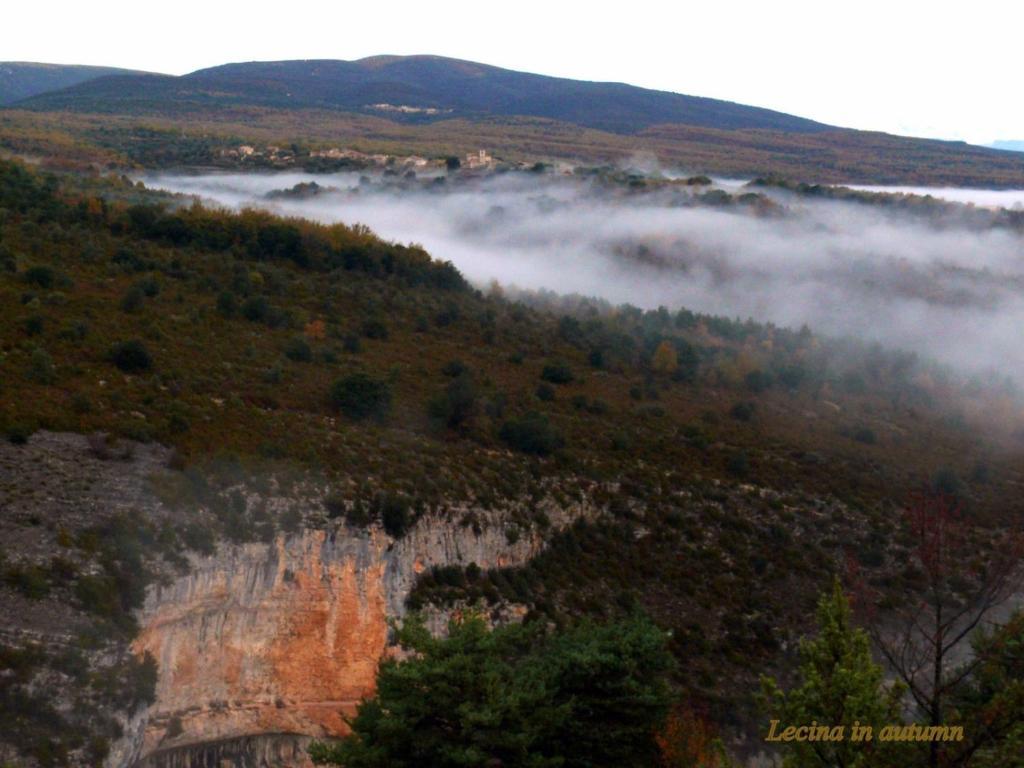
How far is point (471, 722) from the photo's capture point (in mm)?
9672

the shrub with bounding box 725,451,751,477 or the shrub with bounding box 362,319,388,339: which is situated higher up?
the shrub with bounding box 362,319,388,339

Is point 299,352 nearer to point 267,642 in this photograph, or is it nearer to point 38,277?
point 38,277

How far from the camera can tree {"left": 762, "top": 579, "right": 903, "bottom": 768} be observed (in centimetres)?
754

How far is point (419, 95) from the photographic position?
114m

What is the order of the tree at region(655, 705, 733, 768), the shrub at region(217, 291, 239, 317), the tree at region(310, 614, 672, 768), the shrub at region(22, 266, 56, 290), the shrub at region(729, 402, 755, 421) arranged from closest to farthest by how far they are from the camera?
the tree at region(310, 614, 672, 768)
the tree at region(655, 705, 733, 768)
the shrub at region(22, 266, 56, 290)
the shrub at region(217, 291, 239, 317)
the shrub at region(729, 402, 755, 421)

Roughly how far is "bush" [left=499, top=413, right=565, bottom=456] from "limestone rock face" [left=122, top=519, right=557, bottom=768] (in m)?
5.54

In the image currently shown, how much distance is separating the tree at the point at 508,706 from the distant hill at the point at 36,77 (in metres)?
112

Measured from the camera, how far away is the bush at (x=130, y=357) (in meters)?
19.7

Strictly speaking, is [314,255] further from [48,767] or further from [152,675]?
[48,767]

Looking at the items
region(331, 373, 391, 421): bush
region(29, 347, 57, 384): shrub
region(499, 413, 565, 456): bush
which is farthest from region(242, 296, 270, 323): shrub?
region(29, 347, 57, 384): shrub

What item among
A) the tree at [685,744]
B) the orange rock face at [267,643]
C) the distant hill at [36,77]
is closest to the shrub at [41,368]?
the orange rock face at [267,643]

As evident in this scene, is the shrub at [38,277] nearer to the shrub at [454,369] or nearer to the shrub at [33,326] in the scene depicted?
the shrub at [33,326]

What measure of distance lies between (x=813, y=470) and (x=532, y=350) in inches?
386

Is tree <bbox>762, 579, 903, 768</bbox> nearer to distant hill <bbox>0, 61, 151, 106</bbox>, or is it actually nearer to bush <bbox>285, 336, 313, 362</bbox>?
bush <bbox>285, 336, 313, 362</bbox>
